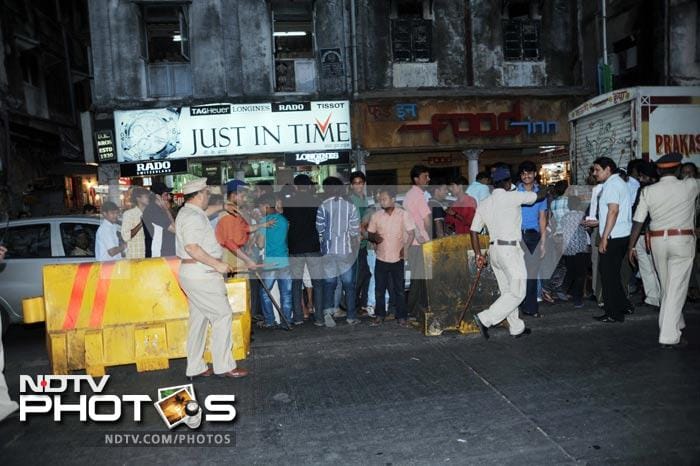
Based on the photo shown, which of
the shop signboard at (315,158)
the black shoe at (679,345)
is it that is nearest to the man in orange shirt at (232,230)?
the black shoe at (679,345)

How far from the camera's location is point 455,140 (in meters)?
15.3

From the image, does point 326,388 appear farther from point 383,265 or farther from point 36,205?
point 36,205

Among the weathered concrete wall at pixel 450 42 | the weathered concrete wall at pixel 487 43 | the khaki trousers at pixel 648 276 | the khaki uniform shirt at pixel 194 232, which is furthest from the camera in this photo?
the weathered concrete wall at pixel 487 43

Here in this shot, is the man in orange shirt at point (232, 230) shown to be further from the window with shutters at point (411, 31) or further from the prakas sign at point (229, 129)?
the window with shutters at point (411, 31)

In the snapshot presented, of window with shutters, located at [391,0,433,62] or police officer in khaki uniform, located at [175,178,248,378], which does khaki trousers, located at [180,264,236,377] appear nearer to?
police officer in khaki uniform, located at [175,178,248,378]

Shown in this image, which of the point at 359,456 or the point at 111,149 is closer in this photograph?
the point at 359,456

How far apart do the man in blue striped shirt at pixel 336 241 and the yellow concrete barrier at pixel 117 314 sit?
165 centimetres

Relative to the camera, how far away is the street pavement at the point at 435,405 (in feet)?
11.7

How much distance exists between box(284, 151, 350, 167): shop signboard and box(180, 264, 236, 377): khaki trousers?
9.89 m

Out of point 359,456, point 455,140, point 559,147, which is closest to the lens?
point 359,456

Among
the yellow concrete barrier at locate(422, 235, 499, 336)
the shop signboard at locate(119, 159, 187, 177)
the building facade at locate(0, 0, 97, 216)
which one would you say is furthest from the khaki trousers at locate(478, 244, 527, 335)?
the building facade at locate(0, 0, 97, 216)

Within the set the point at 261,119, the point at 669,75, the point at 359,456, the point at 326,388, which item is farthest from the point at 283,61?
the point at 359,456

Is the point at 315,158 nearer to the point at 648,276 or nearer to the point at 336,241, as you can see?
the point at 336,241

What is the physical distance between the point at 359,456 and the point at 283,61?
13199 mm
